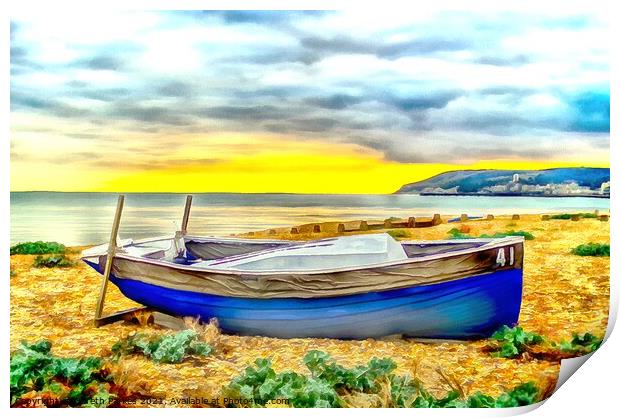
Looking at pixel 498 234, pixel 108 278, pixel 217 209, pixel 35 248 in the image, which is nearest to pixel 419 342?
pixel 498 234

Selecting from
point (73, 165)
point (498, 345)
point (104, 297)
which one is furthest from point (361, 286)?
point (73, 165)

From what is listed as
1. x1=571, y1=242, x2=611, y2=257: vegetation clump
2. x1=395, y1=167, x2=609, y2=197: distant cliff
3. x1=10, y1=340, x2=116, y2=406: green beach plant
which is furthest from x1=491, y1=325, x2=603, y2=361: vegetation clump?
x1=10, y1=340, x2=116, y2=406: green beach plant

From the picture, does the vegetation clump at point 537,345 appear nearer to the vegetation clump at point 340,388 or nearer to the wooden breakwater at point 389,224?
the vegetation clump at point 340,388

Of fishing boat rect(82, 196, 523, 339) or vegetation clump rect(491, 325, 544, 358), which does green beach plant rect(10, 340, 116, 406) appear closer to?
fishing boat rect(82, 196, 523, 339)

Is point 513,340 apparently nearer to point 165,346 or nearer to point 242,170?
point 242,170

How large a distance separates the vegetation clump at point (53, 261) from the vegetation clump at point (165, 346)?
52 cm

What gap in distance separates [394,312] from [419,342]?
202mm

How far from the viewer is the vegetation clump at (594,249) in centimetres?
412

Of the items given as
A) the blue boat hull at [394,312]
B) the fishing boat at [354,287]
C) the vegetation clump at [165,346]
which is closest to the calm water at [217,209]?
the fishing boat at [354,287]

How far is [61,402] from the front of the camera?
163 inches

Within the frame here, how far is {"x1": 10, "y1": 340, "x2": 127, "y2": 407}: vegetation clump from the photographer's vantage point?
4113mm

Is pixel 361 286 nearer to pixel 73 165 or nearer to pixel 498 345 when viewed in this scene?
pixel 498 345

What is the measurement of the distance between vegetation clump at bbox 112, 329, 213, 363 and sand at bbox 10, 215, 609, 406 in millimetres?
41

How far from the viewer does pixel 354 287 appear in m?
4.07
